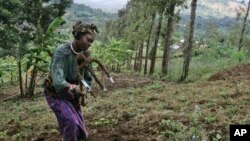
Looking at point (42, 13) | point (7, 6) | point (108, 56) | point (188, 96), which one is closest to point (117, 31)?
point (108, 56)

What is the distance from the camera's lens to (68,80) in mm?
5988

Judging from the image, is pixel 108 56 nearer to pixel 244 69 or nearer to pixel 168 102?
pixel 244 69

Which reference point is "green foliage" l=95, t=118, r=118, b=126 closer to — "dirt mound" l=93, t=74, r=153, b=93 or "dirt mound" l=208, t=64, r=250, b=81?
"dirt mound" l=208, t=64, r=250, b=81

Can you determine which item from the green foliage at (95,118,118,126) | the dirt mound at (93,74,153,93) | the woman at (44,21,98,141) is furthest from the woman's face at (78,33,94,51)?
the dirt mound at (93,74,153,93)

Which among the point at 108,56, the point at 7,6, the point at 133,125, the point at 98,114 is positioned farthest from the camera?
the point at 108,56

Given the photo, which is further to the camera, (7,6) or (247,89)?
(7,6)

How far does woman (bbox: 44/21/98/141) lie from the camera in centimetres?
570

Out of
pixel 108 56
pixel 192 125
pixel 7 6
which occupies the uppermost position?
pixel 7 6

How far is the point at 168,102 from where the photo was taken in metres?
10.9

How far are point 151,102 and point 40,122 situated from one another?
2.82 m

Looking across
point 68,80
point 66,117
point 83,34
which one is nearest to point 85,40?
point 83,34

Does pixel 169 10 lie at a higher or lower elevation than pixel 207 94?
higher

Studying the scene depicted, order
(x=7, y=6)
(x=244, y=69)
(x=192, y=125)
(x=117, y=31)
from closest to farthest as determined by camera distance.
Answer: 1. (x=192, y=125)
2. (x=244, y=69)
3. (x=7, y=6)
4. (x=117, y=31)

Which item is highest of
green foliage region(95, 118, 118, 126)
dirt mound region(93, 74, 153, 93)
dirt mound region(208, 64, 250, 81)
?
dirt mound region(208, 64, 250, 81)
